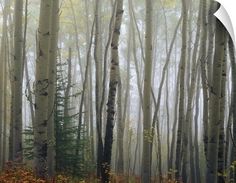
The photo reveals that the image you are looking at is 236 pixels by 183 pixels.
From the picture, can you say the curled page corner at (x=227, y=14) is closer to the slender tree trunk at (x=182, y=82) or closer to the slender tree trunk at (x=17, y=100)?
the slender tree trunk at (x=182, y=82)

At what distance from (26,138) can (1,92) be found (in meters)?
0.39

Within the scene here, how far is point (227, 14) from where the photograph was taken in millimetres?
2613

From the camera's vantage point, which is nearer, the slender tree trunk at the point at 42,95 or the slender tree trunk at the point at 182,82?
the slender tree trunk at the point at 42,95

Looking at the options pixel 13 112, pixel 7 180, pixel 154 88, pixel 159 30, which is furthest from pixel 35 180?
pixel 159 30

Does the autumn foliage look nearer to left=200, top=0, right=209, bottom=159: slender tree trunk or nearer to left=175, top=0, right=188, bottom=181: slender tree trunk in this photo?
left=175, top=0, right=188, bottom=181: slender tree trunk

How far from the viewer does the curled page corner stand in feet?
8.27

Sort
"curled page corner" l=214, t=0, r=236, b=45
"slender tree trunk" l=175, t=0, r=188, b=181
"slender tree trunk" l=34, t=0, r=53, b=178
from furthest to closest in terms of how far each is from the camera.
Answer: "slender tree trunk" l=175, t=0, r=188, b=181 < "slender tree trunk" l=34, t=0, r=53, b=178 < "curled page corner" l=214, t=0, r=236, b=45

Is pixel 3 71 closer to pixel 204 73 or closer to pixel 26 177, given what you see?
pixel 26 177

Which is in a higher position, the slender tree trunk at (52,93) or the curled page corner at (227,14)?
the curled page corner at (227,14)

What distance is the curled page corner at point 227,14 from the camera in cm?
252

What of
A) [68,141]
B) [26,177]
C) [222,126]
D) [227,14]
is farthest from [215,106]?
[26,177]

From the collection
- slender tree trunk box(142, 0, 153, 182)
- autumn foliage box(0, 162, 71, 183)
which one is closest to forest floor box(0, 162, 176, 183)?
autumn foliage box(0, 162, 71, 183)

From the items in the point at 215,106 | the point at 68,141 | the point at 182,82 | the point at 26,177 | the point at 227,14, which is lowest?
the point at 26,177

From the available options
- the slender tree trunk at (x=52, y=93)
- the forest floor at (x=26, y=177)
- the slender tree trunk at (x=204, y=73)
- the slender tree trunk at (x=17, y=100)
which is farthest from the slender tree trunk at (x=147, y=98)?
the slender tree trunk at (x=17, y=100)
